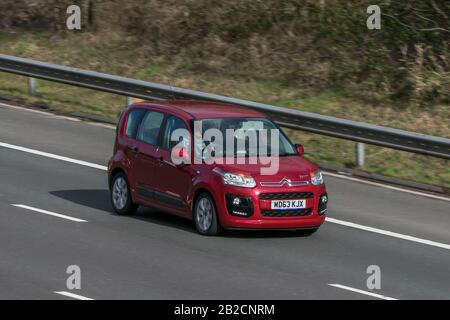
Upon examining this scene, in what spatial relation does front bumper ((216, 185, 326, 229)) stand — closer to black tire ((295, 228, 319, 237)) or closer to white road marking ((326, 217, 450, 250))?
black tire ((295, 228, 319, 237))

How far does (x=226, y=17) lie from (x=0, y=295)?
57.5ft

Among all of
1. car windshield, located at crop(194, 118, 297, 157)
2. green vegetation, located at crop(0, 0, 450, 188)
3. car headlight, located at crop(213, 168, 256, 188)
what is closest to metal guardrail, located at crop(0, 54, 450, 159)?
green vegetation, located at crop(0, 0, 450, 188)

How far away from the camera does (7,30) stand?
31.0 metres

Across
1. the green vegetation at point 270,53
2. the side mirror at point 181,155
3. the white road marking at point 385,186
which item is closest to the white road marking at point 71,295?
the side mirror at point 181,155

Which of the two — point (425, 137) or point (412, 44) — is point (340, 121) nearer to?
point (425, 137)

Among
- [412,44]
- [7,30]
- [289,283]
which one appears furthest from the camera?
[7,30]

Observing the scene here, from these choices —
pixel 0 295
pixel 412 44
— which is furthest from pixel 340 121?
pixel 0 295

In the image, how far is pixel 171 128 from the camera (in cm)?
1702

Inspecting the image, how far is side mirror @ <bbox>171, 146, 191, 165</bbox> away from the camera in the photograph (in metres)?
Answer: 16.4

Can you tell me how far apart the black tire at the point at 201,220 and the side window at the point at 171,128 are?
3.47ft

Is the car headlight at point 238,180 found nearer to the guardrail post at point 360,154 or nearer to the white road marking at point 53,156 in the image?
the white road marking at point 53,156

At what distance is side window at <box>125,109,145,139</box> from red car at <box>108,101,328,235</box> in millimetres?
15

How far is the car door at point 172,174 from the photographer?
54.0 feet

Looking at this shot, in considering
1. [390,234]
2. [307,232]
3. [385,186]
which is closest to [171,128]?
[307,232]
